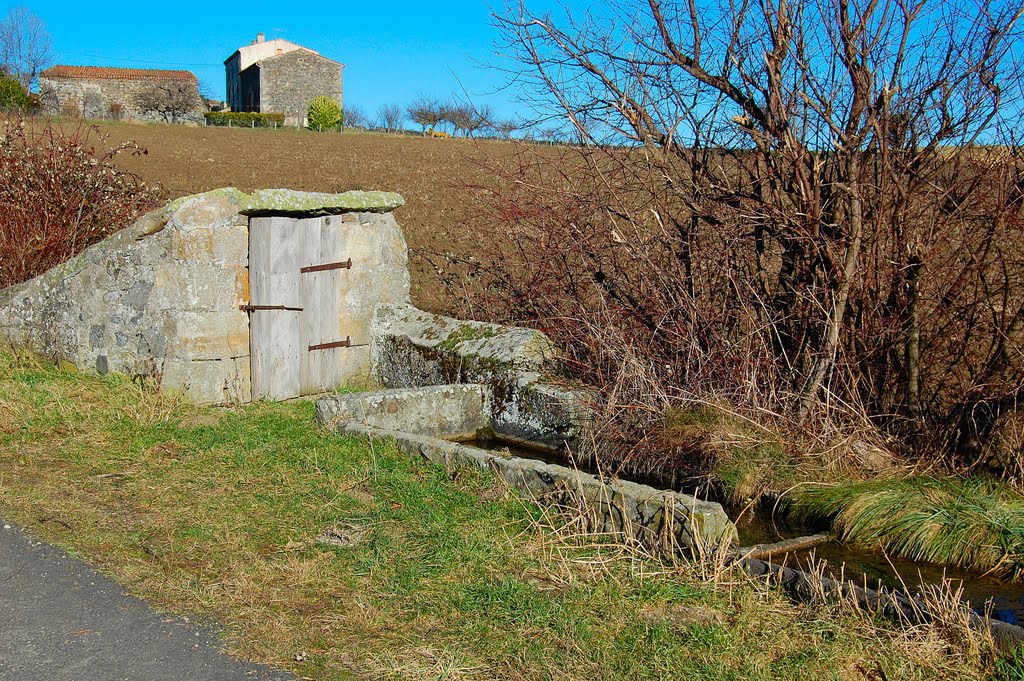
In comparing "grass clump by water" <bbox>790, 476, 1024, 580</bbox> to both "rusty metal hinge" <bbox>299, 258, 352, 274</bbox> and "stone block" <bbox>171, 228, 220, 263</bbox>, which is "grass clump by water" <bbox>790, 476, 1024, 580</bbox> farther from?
"stone block" <bbox>171, 228, 220, 263</bbox>

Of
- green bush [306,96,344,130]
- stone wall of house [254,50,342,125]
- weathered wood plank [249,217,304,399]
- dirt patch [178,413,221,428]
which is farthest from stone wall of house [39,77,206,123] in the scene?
dirt patch [178,413,221,428]

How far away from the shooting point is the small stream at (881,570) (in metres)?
4.51

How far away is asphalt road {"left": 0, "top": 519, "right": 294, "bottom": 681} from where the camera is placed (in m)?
3.47

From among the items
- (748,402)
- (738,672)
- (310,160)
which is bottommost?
(738,672)

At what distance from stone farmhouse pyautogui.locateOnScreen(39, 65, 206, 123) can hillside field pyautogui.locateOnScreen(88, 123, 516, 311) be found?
2107 cm

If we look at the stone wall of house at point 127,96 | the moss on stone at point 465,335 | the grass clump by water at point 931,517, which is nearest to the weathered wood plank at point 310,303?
the moss on stone at point 465,335

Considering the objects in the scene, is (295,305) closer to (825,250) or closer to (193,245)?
(193,245)

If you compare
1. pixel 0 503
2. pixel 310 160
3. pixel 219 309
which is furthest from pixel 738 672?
pixel 310 160

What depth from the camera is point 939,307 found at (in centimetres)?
619

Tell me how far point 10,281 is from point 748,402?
8218 millimetres

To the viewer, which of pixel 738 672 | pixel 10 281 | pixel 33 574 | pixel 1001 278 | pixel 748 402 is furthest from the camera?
pixel 10 281

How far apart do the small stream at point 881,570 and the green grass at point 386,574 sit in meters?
0.74

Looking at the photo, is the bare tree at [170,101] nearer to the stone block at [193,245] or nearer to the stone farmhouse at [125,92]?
the stone farmhouse at [125,92]

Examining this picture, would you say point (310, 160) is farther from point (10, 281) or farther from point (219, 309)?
point (219, 309)
